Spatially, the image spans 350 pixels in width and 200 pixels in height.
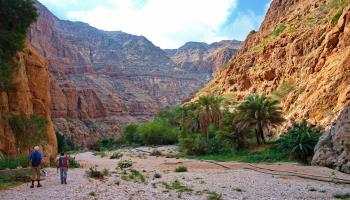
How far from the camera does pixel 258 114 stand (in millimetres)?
44000

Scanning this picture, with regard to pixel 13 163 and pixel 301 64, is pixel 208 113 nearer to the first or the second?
pixel 301 64

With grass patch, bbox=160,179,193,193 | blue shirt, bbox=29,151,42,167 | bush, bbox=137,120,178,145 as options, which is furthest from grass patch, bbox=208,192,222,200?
bush, bbox=137,120,178,145

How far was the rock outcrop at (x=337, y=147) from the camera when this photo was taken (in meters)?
25.7

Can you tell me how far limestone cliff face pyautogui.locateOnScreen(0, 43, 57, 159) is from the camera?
97.3ft

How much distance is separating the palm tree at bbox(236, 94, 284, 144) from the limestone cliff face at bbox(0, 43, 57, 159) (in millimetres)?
20112

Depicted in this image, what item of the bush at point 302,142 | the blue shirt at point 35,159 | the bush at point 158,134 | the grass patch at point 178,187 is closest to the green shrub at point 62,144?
the bush at point 158,134

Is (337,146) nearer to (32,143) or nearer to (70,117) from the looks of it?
(32,143)

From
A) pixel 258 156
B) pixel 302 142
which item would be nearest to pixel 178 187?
pixel 302 142

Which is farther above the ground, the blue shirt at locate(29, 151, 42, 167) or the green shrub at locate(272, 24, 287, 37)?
the green shrub at locate(272, 24, 287, 37)

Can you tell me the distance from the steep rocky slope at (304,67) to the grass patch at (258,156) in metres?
5.09

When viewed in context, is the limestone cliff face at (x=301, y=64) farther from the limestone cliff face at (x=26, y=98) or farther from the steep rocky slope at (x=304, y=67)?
the limestone cliff face at (x=26, y=98)

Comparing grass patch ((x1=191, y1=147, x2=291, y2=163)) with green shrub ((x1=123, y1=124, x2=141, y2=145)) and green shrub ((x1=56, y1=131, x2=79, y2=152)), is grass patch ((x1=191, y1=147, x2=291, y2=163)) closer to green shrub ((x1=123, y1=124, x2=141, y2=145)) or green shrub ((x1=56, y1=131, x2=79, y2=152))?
green shrub ((x1=56, y1=131, x2=79, y2=152))

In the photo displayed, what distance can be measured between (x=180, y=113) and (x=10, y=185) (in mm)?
64033

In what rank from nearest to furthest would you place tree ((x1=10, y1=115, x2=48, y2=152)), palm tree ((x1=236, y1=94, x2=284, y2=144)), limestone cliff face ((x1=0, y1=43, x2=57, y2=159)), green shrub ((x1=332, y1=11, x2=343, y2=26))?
1. limestone cliff face ((x1=0, y1=43, x2=57, y2=159))
2. tree ((x1=10, y1=115, x2=48, y2=152))
3. palm tree ((x1=236, y1=94, x2=284, y2=144))
4. green shrub ((x1=332, y1=11, x2=343, y2=26))
